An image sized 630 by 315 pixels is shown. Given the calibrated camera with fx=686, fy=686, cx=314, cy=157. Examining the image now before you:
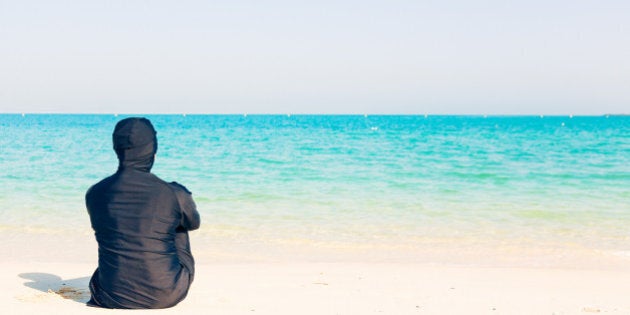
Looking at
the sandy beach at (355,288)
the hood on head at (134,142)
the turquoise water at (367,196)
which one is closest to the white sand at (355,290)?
the sandy beach at (355,288)

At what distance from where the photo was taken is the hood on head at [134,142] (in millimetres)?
4355

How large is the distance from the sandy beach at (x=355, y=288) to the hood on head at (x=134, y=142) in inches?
43.3

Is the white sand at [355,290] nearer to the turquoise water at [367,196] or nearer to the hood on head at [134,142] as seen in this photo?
the hood on head at [134,142]

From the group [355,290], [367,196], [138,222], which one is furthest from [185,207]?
[367,196]

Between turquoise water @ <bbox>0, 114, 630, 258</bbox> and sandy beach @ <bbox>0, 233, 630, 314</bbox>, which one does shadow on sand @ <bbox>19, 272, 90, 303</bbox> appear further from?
turquoise water @ <bbox>0, 114, 630, 258</bbox>

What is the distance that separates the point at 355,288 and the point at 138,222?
228 cm

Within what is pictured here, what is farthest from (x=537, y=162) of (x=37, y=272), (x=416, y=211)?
(x=37, y=272)

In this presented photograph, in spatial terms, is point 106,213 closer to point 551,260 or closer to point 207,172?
point 551,260

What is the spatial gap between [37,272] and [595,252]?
260 inches

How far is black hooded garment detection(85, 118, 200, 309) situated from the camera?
173 inches

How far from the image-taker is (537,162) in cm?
2523

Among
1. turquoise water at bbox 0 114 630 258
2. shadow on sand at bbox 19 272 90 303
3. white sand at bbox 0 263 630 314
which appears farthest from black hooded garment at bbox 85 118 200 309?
turquoise water at bbox 0 114 630 258

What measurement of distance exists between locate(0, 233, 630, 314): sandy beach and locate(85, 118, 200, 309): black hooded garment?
0.75ft

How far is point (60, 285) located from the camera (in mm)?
5859
